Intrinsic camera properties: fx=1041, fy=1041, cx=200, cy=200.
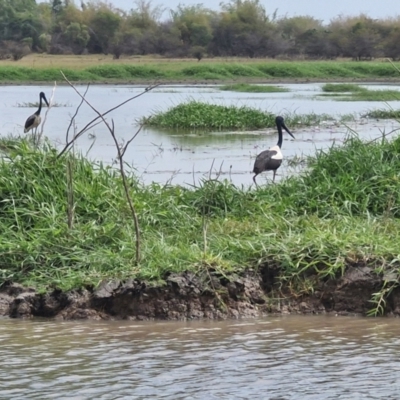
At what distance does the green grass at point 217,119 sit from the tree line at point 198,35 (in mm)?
45344

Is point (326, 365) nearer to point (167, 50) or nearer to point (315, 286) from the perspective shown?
point (315, 286)

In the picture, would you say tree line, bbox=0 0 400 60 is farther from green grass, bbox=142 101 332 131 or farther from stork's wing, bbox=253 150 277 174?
stork's wing, bbox=253 150 277 174

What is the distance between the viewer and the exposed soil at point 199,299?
7273 mm

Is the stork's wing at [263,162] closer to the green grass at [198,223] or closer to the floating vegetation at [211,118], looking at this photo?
the green grass at [198,223]

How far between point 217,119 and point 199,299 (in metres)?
16.6

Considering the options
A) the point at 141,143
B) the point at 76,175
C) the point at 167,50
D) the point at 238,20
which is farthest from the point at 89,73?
the point at 76,175

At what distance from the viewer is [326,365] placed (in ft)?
20.2

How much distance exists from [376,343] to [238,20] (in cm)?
7047

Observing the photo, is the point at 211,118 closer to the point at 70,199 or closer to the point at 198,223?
the point at 198,223

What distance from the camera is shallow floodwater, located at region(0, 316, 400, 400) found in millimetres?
5707

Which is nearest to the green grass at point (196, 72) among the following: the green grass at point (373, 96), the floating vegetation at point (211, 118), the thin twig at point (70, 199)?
the green grass at point (373, 96)

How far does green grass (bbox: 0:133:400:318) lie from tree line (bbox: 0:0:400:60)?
198 feet

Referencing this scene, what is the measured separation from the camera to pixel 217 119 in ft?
77.8

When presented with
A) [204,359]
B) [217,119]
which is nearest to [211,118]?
[217,119]
